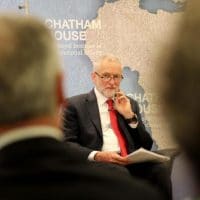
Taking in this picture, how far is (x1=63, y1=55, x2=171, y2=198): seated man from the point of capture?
436 centimetres

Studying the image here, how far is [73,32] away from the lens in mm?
5625

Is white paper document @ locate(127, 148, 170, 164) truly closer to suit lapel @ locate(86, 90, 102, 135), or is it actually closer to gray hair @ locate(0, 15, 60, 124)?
suit lapel @ locate(86, 90, 102, 135)

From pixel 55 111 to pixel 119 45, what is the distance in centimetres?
456

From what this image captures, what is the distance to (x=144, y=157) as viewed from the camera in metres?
4.08

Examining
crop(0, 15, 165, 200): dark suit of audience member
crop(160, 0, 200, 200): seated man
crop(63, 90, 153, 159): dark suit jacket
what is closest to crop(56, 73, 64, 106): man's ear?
crop(0, 15, 165, 200): dark suit of audience member

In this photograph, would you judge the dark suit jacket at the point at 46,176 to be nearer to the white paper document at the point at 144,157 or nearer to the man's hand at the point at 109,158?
the white paper document at the point at 144,157

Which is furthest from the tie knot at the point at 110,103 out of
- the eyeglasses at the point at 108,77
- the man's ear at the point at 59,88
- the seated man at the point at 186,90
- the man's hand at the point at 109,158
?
the seated man at the point at 186,90

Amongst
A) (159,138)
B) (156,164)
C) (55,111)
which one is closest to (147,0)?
(159,138)

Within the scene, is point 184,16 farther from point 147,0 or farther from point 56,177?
point 147,0

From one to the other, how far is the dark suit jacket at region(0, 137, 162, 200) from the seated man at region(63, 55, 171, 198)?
123 inches

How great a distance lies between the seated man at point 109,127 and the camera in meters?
4.36

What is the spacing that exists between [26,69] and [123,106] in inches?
134

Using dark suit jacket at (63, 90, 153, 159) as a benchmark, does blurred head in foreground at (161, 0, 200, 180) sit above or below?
above

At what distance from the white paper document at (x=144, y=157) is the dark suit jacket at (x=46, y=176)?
9.22ft
